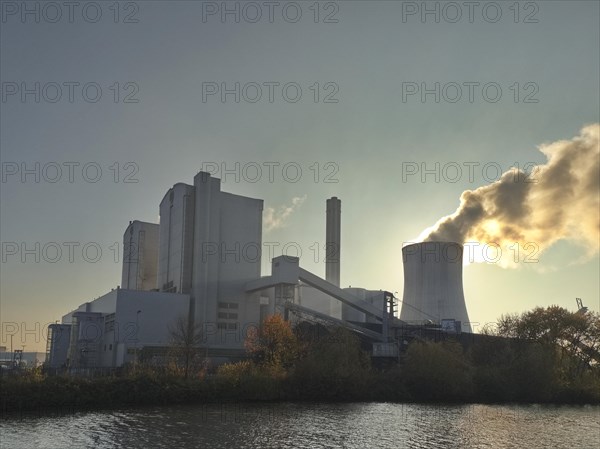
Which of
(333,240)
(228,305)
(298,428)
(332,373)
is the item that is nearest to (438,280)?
(332,373)

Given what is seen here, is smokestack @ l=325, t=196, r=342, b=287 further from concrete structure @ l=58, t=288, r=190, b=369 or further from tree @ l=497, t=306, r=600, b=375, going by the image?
tree @ l=497, t=306, r=600, b=375

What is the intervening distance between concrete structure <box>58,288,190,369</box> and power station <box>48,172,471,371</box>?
0.09 m

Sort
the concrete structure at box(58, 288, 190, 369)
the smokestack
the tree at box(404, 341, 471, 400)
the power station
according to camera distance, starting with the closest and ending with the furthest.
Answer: the tree at box(404, 341, 471, 400), the concrete structure at box(58, 288, 190, 369), the power station, the smokestack

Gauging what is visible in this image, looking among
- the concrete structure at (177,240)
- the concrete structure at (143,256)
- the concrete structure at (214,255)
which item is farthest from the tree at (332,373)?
the concrete structure at (143,256)

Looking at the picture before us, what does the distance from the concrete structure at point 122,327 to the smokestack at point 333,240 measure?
24.8m

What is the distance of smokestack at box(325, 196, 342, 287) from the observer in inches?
3120

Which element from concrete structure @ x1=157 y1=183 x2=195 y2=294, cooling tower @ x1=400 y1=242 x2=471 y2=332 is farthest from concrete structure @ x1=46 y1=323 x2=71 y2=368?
cooling tower @ x1=400 y1=242 x2=471 y2=332

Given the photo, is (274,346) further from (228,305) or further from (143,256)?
(143,256)

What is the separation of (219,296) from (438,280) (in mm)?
22497

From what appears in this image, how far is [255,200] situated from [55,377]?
3824cm

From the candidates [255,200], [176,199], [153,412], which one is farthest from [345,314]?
[153,412]

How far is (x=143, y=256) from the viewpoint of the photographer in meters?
77.6

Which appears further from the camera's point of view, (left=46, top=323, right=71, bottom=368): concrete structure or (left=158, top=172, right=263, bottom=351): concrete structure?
(left=46, top=323, right=71, bottom=368): concrete structure

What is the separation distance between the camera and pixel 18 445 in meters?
21.8
